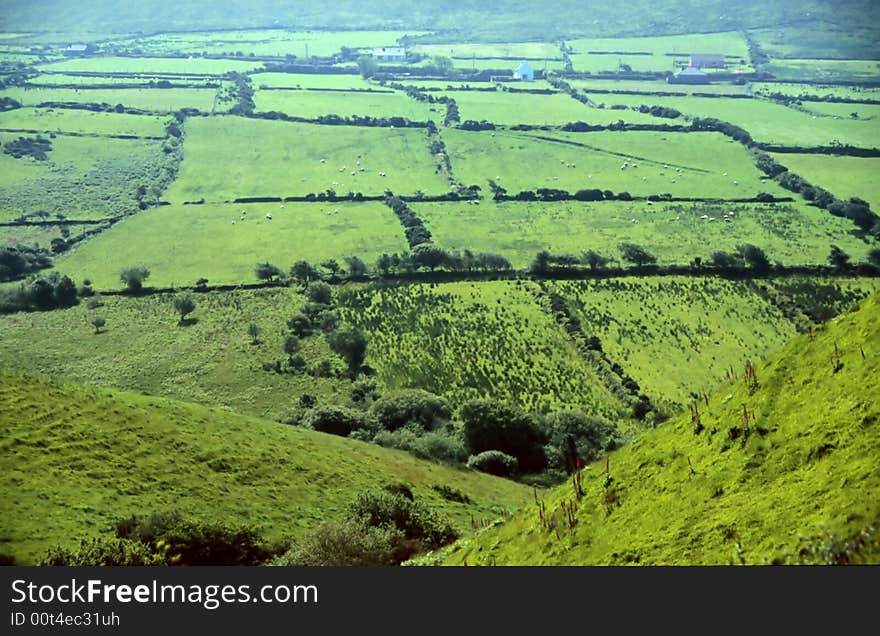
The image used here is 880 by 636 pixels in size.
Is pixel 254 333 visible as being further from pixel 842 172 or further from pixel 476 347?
pixel 842 172

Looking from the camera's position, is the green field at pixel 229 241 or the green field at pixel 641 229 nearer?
the green field at pixel 229 241

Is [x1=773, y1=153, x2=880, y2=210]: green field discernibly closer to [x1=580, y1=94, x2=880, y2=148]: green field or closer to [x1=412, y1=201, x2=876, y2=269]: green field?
[x1=580, y1=94, x2=880, y2=148]: green field

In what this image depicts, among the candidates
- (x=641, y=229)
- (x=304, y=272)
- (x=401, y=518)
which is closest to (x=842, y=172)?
(x=641, y=229)

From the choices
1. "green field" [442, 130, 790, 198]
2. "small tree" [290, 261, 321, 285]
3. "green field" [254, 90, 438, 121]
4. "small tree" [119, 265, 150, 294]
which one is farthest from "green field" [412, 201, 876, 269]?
"green field" [254, 90, 438, 121]

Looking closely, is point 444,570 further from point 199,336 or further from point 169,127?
point 169,127

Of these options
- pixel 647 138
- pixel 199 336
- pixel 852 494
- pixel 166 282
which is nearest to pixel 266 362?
pixel 199 336

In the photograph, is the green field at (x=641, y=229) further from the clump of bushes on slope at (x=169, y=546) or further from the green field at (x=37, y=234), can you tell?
the clump of bushes on slope at (x=169, y=546)

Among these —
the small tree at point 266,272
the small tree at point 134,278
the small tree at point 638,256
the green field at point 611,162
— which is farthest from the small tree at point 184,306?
the green field at point 611,162
